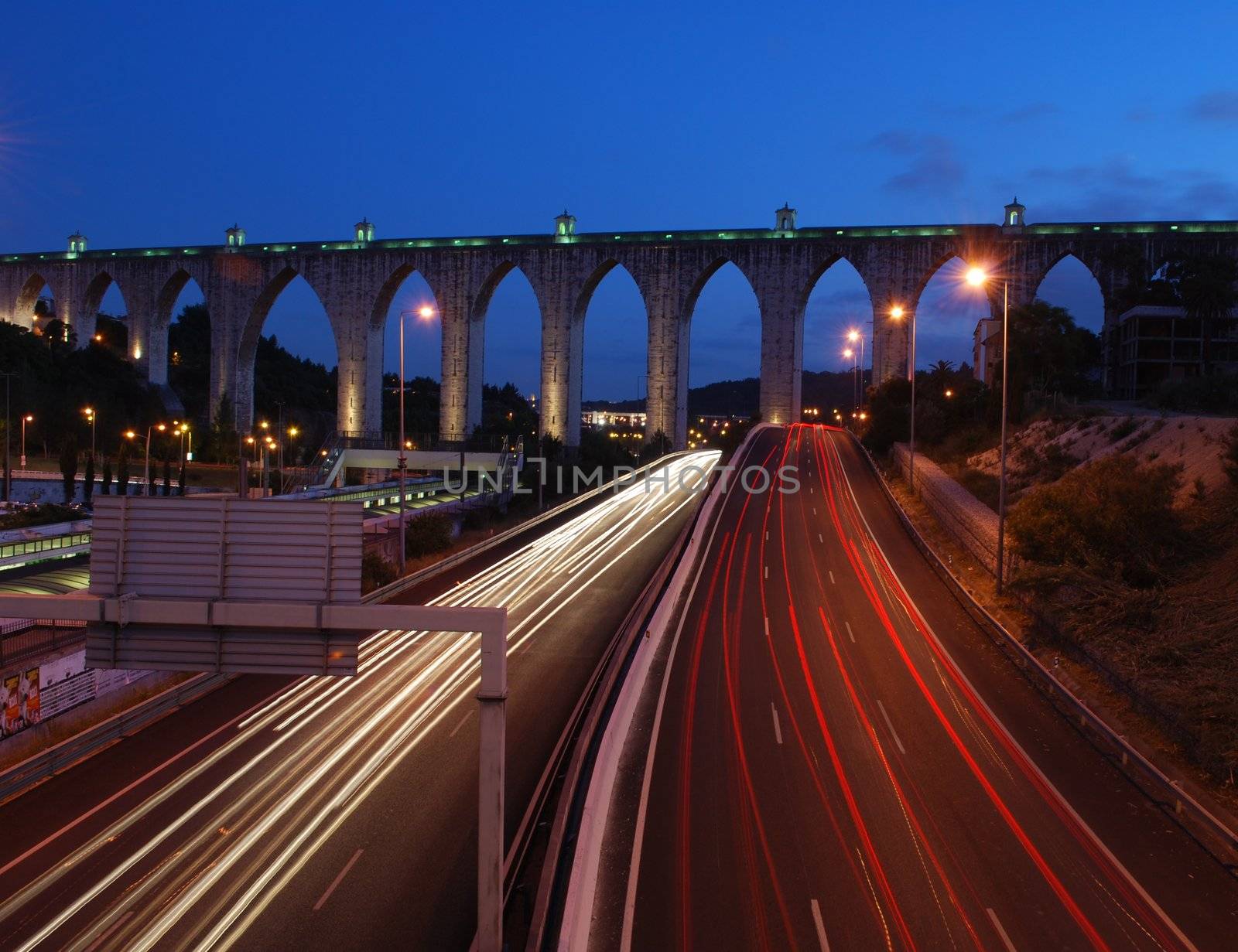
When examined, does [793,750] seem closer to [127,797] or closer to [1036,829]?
[1036,829]

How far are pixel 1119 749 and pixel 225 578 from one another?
1322cm

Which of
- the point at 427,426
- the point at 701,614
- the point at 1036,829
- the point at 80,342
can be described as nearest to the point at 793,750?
the point at 1036,829

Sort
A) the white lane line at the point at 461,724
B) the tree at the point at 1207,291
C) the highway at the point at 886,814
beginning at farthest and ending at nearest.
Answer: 1. the tree at the point at 1207,291
2. the white lane line at the point at 461,724
3. the highway at the point at 886,814

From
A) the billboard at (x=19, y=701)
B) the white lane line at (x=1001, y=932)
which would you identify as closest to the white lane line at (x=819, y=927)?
the white lane line at (x=1001, y=932)

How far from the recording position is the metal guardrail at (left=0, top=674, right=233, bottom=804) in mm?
14070

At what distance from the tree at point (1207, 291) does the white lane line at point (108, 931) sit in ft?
185

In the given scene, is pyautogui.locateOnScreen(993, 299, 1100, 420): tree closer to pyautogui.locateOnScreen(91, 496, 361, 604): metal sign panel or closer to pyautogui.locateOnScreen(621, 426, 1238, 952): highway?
pyautogui.locateOnScreen(621, 426, 1238, 952): highway

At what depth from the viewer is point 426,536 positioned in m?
38.4

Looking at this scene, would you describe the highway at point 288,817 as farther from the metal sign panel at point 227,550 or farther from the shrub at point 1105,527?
the shrub at point 1105,527

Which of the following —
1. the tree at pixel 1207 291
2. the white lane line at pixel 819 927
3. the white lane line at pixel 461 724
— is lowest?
the white lane line at pixel 819 927

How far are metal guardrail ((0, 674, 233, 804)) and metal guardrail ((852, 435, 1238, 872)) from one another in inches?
609

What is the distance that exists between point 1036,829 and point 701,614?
12484 mm

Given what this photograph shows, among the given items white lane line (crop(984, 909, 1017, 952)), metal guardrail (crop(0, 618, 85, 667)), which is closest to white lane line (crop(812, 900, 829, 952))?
white lane line (crop(984, 909, 1017, 952))

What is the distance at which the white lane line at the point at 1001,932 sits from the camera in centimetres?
1005
